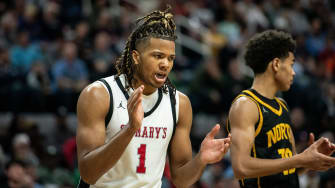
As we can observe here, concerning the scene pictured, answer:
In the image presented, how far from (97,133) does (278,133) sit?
178 centimetres

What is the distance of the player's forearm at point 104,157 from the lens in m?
3.90

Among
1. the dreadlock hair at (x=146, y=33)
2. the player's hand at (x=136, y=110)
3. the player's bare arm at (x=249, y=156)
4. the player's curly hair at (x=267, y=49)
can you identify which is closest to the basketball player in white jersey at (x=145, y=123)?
the dreadlock hair at (x=146, y=33)

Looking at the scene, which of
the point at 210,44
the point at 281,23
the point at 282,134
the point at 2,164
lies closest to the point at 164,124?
the point at 282,134

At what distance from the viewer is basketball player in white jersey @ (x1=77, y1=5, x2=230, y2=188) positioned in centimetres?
428

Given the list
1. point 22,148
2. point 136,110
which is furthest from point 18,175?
point 136,110

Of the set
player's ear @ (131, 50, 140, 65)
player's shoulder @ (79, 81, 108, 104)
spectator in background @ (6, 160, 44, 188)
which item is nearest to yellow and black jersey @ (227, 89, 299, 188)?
player's ear @ (131, 50, 140, 65)

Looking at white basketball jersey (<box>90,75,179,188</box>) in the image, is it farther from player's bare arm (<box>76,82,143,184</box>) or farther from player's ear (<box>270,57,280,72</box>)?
player's ear (<box>270,57,280,72</box>)

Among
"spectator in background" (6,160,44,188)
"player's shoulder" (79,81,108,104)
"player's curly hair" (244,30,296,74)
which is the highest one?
"player's curly hair" (244,30,296,74)

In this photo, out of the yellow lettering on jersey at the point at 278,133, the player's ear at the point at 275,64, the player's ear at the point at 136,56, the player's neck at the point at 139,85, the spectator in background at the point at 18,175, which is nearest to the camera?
the player's ear at the point at 136,56

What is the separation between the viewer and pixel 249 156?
4.82 m

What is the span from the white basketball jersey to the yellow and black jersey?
0.89 m

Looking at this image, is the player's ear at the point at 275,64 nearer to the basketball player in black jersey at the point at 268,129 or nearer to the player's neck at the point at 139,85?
the basketball player in black jersey at the point at 268,129

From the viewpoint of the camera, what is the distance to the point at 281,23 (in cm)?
1512

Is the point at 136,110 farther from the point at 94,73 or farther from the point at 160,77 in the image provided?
the point at 94,73
